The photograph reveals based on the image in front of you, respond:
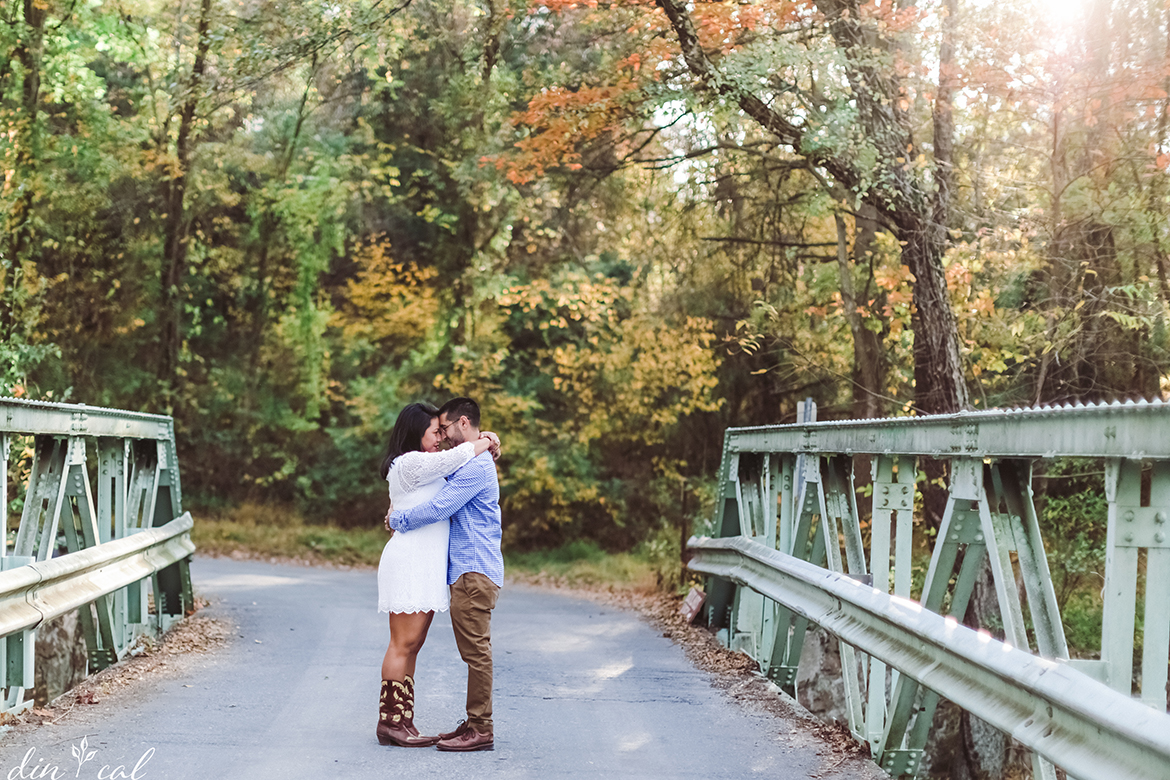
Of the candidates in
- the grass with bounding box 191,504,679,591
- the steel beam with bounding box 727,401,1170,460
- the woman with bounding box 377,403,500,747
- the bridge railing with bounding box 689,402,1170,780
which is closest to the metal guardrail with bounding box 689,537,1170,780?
the bridge railing with bounding box 689,402,1170,780

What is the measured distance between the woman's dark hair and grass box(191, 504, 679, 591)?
12.7 metres

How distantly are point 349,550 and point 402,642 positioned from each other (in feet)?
56.2

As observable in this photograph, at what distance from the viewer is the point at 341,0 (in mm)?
13578

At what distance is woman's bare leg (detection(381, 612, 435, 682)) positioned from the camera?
20.1 feet

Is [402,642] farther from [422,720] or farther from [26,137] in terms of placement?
[26,137]

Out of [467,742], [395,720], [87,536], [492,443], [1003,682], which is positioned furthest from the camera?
[87,536]

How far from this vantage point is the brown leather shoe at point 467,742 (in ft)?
19.5

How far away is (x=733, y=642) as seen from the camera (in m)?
9.63

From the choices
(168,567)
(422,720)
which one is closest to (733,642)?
(422,720)

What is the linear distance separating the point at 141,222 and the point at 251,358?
413 cm

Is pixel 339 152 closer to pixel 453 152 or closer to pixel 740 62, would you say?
pixel 453 152

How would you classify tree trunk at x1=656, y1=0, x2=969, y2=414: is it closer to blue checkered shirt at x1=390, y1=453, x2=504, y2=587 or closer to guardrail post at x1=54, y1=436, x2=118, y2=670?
blue checkered shirt at x1=390, y1=453, x2=504, y2=587

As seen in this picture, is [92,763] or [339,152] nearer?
[92,763]

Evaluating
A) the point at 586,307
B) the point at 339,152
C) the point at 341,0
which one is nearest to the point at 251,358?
the point at 339,152
